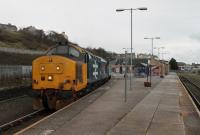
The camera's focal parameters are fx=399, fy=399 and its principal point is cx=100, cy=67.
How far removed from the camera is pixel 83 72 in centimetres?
2373

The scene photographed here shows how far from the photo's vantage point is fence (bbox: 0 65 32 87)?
139 feet

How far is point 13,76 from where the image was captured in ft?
153

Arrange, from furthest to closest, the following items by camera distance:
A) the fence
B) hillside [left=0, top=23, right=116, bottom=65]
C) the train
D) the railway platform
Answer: hillside [left=0, top=23, right=116, bottom=65], the fence, the train, the railway platform

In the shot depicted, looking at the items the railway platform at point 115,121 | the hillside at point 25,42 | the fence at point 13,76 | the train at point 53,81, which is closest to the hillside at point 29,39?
the hillside at point 25,42

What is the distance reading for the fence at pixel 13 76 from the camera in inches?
1671

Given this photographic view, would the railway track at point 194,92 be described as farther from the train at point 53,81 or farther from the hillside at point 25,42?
the hillside at point 25,42

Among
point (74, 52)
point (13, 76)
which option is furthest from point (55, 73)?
point (13, 76)

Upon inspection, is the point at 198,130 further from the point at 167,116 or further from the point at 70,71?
the point at 70,71

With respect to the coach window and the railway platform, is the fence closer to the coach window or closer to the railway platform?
the coach window

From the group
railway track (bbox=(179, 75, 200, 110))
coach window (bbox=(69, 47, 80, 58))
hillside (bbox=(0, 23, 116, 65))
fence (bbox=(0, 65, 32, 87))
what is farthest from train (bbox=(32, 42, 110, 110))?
hillside (bbox=(0, 23, 116, 65))

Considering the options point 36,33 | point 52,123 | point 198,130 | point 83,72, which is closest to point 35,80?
point 83,72

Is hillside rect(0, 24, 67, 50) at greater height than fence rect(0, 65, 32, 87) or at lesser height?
greater

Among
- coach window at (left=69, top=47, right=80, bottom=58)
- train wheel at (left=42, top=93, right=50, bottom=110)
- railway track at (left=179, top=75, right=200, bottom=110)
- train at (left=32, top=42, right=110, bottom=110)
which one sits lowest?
railway track at (left=179, top=75, right=200, bottom=110)

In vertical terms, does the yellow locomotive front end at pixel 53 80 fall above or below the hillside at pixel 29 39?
below
